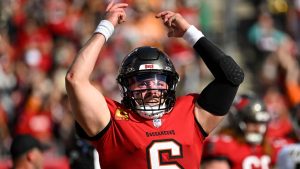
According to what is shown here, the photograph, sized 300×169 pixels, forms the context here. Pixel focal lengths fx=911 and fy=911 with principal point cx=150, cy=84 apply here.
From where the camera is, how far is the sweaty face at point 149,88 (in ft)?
17.1

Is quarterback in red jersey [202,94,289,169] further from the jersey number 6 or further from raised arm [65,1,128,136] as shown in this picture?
raised arm [65,1,128,136]

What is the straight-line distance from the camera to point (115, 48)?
13.5m

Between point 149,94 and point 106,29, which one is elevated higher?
point 106,29

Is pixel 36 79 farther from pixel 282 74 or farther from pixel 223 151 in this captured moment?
pixel 223 151

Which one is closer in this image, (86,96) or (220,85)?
(86,96)

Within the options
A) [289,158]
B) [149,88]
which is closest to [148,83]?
[149,88]

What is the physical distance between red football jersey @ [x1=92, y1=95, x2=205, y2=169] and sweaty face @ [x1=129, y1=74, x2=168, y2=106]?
11 centimetres

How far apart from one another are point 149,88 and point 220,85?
0.42 meters

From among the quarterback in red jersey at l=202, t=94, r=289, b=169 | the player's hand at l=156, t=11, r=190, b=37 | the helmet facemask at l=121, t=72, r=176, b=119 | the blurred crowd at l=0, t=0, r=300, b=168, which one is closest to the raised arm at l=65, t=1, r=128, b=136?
the helmet facemask at l=121, t=72, r=176, b=119

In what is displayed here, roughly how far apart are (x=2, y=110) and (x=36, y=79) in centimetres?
75

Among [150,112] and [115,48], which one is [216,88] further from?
[115,48]

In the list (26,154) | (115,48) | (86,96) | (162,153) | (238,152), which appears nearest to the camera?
(86,96)

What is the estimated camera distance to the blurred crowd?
12648 millimetres

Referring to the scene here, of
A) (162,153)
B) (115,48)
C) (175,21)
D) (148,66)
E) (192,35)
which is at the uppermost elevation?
(115,48)
